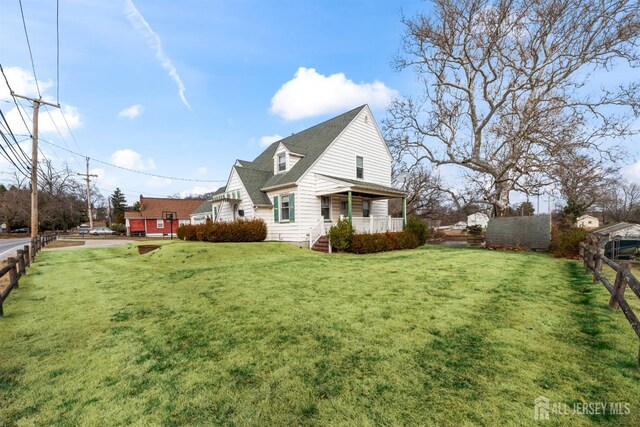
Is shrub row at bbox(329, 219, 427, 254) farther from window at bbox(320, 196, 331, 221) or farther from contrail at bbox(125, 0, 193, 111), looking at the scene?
contrail at bbox(125, 0, 193, 111)

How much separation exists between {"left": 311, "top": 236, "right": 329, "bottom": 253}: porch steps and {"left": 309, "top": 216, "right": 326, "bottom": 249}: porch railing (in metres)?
0.17

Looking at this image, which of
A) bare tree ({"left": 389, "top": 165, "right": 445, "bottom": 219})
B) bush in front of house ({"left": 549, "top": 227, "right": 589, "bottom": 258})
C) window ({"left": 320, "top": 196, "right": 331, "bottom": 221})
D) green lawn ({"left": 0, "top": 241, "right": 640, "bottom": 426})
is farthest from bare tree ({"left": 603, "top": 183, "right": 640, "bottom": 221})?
green lawn ({"left": 0, "top": 241, "right": 640, "bottom": 426})

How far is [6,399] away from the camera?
2.79 metres

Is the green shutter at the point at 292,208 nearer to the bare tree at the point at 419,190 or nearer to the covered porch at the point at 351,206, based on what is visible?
the covered porch at the point at 351,206

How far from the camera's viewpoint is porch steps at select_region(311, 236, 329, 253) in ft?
48.2

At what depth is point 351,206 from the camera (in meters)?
16.1

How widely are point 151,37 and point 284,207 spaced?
961cm

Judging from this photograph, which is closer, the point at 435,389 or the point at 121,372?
the point at 435,389

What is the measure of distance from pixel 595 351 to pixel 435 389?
239cm

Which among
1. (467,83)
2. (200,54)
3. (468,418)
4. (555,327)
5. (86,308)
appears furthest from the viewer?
(467,83)

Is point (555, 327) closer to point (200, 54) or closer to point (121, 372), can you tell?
point (121, 372)

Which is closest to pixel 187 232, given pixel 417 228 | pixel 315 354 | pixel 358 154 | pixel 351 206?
pixel 351 206

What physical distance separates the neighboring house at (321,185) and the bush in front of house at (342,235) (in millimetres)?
530

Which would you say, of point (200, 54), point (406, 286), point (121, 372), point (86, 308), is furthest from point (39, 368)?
point (200, 54)
